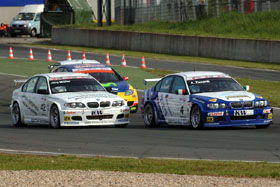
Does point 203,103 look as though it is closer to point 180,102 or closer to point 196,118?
point 196,118

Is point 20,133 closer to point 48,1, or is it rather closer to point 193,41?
point 193,41

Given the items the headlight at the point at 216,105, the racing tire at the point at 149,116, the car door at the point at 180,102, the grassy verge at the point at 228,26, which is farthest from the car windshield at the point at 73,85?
the grassy verge at the point at 228,26

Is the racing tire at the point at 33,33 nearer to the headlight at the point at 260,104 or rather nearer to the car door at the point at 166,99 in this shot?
the car door at the point at 166,99

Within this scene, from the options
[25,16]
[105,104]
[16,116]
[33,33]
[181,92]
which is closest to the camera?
[181,92]

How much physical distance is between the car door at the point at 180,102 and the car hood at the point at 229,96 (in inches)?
12.9

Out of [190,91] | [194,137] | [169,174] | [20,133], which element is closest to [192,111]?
[190,91]

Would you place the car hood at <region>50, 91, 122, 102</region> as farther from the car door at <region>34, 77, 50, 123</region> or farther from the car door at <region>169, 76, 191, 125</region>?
the car door at <region>169, 76, 191, 125</region>

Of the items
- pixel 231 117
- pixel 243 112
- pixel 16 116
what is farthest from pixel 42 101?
pixel 243 112

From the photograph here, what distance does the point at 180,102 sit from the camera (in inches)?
671

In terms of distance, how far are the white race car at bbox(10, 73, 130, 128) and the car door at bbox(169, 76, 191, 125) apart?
106 cm

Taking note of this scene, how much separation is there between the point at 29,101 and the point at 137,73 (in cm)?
1394

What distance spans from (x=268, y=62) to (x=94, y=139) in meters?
22.5

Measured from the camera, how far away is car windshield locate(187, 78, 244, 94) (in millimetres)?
17031

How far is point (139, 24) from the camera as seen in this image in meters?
51.5
